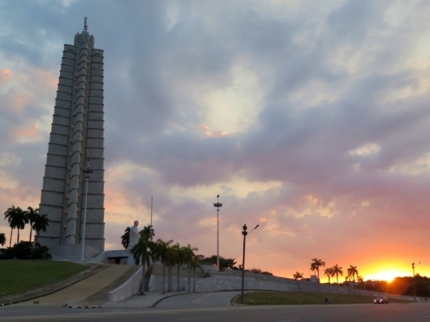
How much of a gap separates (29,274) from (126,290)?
50.9ft

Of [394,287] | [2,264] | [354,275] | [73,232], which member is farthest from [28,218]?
[394,287]

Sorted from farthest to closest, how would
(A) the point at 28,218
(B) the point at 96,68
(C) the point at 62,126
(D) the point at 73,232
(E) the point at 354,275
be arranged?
(E) the point at 354,275, (B) the point at 96,68, (C) the point at 62,126, (D) the point at 73,232, (A) the point at 28,218

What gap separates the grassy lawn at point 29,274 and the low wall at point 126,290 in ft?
29.6

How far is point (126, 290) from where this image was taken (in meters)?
50.6

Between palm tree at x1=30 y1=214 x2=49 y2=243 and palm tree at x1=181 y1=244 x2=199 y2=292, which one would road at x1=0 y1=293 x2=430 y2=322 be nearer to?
palm tree at x1=181 y1=244 x2=199 y2=292

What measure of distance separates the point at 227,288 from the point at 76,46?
293 ft

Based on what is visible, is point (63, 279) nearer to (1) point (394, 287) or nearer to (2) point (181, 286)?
(2) point (181, 286)

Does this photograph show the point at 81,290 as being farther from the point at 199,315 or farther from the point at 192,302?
the point at 199,315

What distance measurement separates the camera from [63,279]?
57.4m

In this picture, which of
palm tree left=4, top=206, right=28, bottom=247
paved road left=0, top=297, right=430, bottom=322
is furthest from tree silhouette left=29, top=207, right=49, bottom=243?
paved road left=0, top=297, right=430, bottom=322

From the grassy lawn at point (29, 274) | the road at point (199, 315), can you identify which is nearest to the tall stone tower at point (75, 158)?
the grassy lawn at point (29, 274)

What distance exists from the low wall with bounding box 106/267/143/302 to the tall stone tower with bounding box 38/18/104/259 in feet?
156

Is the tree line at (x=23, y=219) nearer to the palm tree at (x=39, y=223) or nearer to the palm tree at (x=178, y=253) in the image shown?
the palm tree at (x=39, y=223)

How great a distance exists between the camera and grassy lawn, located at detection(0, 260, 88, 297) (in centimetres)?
4972
